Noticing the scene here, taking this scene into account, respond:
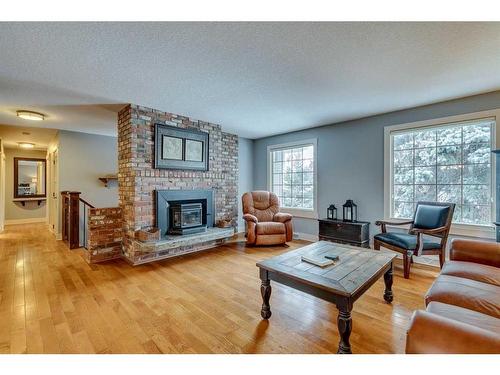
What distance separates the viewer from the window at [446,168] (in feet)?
9.98

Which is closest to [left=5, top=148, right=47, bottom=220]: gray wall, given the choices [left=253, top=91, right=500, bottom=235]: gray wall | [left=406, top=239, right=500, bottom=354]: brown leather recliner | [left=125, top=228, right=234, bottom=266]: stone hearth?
[left=125, top=228, right=234, bottom=266]: stone hearth

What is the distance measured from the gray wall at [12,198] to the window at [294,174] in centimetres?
744

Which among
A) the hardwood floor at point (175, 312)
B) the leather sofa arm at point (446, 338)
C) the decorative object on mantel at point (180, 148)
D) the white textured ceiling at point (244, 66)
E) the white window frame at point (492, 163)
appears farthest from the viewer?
the decorative object on mantel at point (180, 148)

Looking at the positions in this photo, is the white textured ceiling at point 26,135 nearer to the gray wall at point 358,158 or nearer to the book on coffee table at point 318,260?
the gray wall at point 358,158

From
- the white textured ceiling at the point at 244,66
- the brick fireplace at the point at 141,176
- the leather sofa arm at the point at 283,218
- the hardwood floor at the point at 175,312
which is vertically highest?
the white textured ceiling at the point at 244,66

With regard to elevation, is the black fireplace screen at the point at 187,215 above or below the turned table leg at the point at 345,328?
above

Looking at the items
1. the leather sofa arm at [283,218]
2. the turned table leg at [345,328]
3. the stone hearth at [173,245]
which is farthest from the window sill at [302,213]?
the turned table leg at [345,328]

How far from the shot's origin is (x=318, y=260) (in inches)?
79.9

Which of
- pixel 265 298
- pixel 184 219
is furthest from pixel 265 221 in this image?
pixel 265 298

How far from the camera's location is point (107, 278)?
9.30ft

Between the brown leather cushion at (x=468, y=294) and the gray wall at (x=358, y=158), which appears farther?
the gray wall at (x=358, y=158)

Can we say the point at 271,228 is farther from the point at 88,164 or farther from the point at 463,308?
the point at 88,164

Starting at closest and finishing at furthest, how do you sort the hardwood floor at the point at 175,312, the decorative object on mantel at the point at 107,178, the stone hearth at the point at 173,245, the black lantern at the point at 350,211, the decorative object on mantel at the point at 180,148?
the hardwood floor at the point at 175,312 < the stone hearth at the point at 173,245 < the decorative object on mantel at the point at 180,148 < the black lantern at the point at 350,211 < the decorative object on mantel at the point at 107,178
